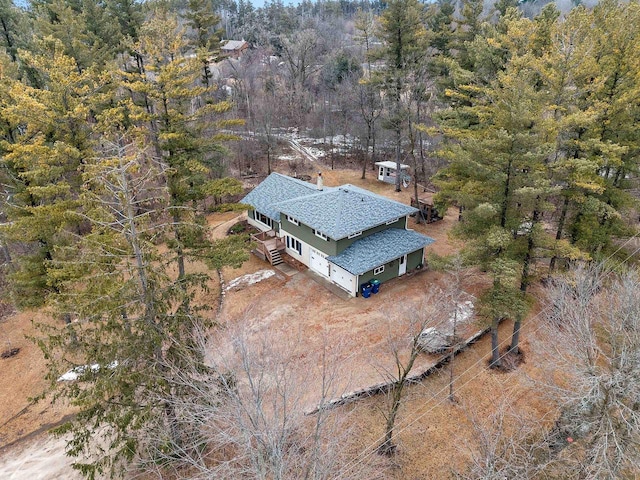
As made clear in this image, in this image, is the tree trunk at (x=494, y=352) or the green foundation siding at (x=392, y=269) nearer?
the tree trunk at (x=494, y=352)

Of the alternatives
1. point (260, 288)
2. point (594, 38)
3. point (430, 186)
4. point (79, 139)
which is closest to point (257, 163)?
point (430, 186)

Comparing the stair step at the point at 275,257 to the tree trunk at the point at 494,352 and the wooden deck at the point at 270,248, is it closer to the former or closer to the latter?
the wooden deck at the point at 270,248

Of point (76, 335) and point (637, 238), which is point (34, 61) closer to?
point (76, 335)

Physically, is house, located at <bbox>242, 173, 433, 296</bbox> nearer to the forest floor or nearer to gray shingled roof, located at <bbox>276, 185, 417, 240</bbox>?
gray shingled roof, located at <bbox>276, 185, 417, 240</bbox>

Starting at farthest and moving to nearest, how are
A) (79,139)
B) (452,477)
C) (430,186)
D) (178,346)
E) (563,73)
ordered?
(430,186) → (79,139) → (563,73) → (452,477) → (178,346)

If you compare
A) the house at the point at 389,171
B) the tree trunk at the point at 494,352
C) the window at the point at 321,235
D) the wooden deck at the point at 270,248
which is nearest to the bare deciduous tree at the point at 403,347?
the tree trunk at the point at 494,352
